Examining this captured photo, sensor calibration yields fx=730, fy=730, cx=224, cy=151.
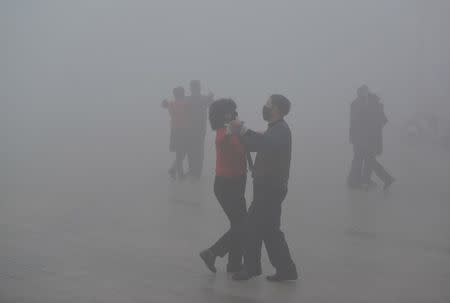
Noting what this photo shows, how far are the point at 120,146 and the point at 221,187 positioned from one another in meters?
11.2

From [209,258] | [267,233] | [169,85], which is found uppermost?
[169,85]

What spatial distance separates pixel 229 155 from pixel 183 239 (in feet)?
6.57

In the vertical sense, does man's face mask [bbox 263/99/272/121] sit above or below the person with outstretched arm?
above

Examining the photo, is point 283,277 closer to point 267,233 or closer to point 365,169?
point 267,233

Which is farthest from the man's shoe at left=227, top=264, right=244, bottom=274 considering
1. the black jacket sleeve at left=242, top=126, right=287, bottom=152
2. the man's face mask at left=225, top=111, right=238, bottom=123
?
the man's face mask at left=225, top=111, right=238, bottom=123

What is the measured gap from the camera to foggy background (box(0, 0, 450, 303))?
1118 centimetres

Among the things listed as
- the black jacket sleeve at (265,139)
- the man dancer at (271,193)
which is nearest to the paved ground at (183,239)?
the man dancer at (271,193)

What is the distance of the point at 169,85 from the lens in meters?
33.3

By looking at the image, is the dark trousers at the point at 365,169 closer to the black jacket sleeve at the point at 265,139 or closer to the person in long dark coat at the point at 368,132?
the person in long dark coat at the point at 368,132

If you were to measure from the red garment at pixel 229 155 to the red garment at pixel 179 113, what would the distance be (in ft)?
20.4

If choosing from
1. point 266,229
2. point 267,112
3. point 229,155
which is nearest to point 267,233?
point 266,229

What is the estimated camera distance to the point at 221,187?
20.4 ft

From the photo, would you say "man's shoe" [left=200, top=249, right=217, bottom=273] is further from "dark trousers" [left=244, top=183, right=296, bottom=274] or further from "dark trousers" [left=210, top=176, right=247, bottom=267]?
"dark trousers" [left=244, top=183, right=296, bottom=274]

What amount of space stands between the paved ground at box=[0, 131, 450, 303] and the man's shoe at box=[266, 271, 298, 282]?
83 millimetres
